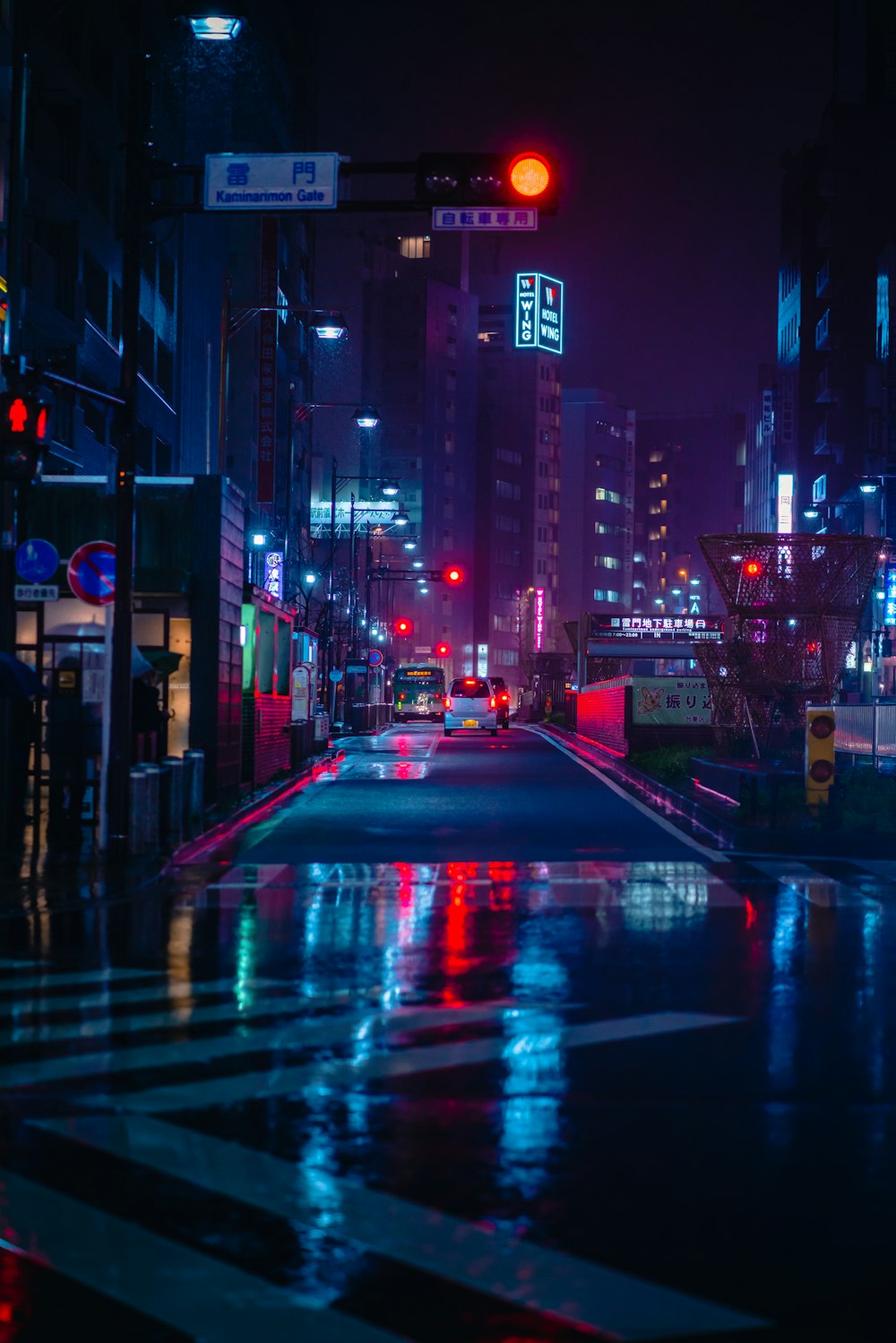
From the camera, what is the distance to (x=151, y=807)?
18172 millimetres

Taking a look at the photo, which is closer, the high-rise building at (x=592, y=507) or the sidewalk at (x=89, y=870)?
the sidewalk at (x=89, y=870)

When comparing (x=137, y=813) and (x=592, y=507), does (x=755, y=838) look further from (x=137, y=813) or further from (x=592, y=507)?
(x=592, y=507)

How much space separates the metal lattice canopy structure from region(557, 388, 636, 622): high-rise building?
483ft

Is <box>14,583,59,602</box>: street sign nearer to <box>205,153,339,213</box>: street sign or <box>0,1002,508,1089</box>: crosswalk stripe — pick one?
<box>205,153,339,213</box>: street sign

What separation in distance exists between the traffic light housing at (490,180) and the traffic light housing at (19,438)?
4480 mm

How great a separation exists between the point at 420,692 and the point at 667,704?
42.2 m

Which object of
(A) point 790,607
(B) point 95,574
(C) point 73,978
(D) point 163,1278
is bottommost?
(C) point 73,978

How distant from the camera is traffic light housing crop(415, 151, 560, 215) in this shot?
15398 millimetres

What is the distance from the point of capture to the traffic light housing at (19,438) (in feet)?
54.1

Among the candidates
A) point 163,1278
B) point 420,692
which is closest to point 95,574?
point 163,1278

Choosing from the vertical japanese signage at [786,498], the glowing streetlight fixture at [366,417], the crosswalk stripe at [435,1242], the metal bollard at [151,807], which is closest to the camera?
the crosswalk stripe at [435,1242]

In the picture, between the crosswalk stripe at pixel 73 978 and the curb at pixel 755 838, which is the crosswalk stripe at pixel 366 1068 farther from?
the curb at pixel 755 838

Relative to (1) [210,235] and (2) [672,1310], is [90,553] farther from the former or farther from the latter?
(1) [210,235]

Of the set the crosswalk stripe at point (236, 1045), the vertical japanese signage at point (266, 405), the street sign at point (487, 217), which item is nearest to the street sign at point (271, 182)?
the street sign at point (487, 217)
